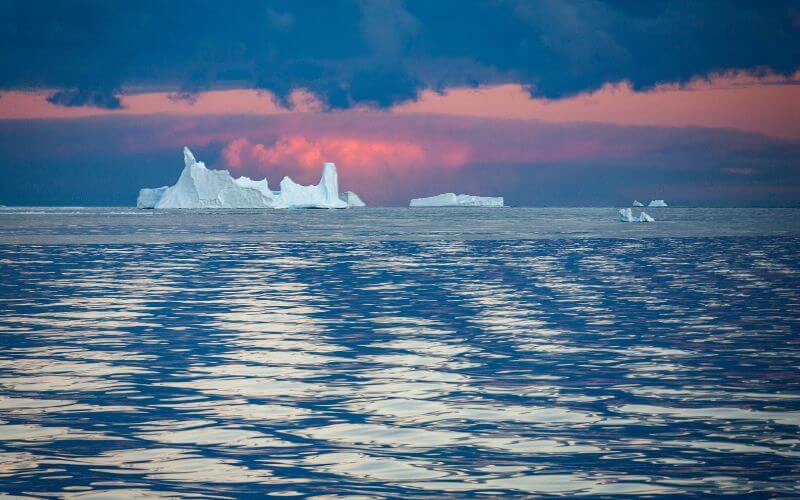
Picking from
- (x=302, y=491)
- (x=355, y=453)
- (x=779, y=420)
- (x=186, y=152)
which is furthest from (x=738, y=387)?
(x=186, y=152)

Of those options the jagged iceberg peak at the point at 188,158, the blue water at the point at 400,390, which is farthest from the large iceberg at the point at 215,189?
the blue water at the point at 400,390

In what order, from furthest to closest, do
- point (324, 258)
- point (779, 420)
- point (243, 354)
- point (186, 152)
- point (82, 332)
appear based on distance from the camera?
point (186, 152), point (324, 258), point (82, 332), point (243, 354), point (779, 420)

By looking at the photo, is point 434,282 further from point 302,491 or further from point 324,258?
point 302,491

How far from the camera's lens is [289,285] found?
3084 cm

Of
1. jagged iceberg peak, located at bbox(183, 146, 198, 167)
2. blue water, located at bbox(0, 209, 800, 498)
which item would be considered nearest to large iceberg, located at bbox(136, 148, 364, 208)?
jagged iceberg peak, located at bbox(183, 146, 198, 167)

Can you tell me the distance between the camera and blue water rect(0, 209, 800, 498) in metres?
8.78

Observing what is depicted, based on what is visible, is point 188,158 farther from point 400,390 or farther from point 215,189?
point 400,390

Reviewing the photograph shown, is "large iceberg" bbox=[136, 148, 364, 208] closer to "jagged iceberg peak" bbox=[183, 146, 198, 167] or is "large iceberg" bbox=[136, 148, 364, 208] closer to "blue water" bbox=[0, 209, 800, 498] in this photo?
"jagged iceberg peak" bbox=[183, 146, 198, 167]

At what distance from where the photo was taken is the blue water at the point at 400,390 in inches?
346

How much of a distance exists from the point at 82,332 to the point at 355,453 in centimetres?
1100

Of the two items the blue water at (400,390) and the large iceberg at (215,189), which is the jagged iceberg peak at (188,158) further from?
the blue water at (400,390)

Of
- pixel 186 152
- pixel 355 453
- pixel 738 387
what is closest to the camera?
pixel 355 453

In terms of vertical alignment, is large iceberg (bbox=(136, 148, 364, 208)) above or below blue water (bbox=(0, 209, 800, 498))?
above

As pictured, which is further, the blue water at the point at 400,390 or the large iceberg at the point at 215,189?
the large iceberg at the point at 215,189
